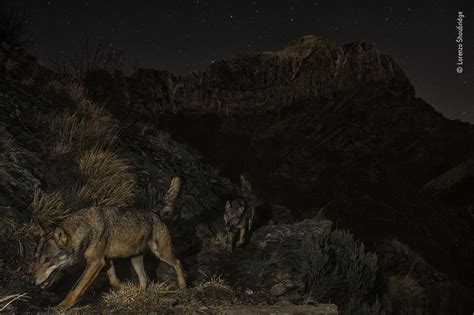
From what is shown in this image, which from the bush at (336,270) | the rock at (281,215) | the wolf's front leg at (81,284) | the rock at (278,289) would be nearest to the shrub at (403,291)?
the bush at (336,270)

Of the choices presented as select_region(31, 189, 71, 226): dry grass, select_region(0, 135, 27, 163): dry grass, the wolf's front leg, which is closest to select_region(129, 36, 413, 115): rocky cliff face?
select_region(0, 135, 27, 163): dry grass

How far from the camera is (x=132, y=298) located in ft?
16.9

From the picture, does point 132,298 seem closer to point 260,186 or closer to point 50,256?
point 50,256

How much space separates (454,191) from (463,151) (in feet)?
16.7

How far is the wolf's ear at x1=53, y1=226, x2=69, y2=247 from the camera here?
456 cm

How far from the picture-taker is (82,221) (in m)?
4.95

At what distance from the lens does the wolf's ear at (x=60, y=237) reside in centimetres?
456

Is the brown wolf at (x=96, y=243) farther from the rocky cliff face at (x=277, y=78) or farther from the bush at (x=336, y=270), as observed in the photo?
the rocky cliff face at (x=277, y=78)

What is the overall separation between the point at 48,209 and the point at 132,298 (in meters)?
1.98

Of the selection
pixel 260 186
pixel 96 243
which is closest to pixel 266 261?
pixel 96 243

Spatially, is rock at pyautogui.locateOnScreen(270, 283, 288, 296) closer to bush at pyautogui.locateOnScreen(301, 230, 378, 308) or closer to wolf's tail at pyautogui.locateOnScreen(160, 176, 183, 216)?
bush at pyautogui.locateOnScreen(301, 230, 378, 308)

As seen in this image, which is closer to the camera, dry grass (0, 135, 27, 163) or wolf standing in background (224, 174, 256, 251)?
dry grass (0, 135, 27, 163)

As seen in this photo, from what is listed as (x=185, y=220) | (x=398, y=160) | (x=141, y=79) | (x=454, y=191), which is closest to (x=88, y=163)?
(x=185, y=220)

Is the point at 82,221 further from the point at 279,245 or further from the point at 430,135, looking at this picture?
the point at 430,135
